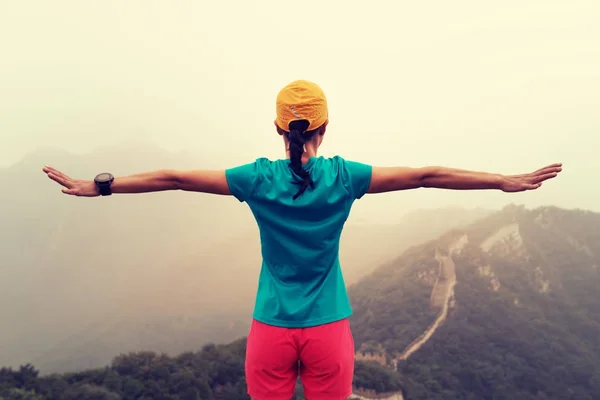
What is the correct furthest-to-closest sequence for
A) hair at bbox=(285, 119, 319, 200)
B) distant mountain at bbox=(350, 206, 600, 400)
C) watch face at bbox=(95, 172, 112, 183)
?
distant mountain at bbox=(350, 206, 600, 400) < watch face at bbox=(95, 172, 112, 183) < hair at bbox=(285, 119, 319, 200)

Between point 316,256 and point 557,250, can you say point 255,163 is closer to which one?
point 316,256

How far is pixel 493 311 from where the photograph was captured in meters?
56.4

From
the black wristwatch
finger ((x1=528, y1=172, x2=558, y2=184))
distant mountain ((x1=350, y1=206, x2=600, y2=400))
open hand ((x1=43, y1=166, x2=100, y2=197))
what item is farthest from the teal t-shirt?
distant mountain ((x1=350, y1=206, x2=600, y2=400))

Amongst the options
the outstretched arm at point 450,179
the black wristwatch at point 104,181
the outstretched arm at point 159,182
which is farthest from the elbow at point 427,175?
the black wristwatch at point 104,181

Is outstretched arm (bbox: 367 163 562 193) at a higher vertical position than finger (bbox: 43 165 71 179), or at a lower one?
lower

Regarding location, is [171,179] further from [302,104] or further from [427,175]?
[427,175]

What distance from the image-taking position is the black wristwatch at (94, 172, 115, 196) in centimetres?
271

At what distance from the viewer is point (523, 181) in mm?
2715

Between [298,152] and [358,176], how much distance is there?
1.10ft

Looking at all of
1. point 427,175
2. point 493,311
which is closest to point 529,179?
point 427,175

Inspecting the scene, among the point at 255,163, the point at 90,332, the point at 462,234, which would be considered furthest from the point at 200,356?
the point at 462,234

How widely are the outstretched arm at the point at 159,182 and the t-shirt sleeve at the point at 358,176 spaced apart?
0.64 m

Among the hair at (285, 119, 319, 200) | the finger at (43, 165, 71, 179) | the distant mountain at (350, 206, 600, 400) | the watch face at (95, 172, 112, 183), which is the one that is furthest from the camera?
the distant mountain at (350, 206, 600, 400)

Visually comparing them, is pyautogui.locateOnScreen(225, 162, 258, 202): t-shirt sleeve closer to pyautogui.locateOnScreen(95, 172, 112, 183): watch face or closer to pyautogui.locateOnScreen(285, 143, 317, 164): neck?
pyautogui.locateOnScreen(285, 143, 317, 164): neck
